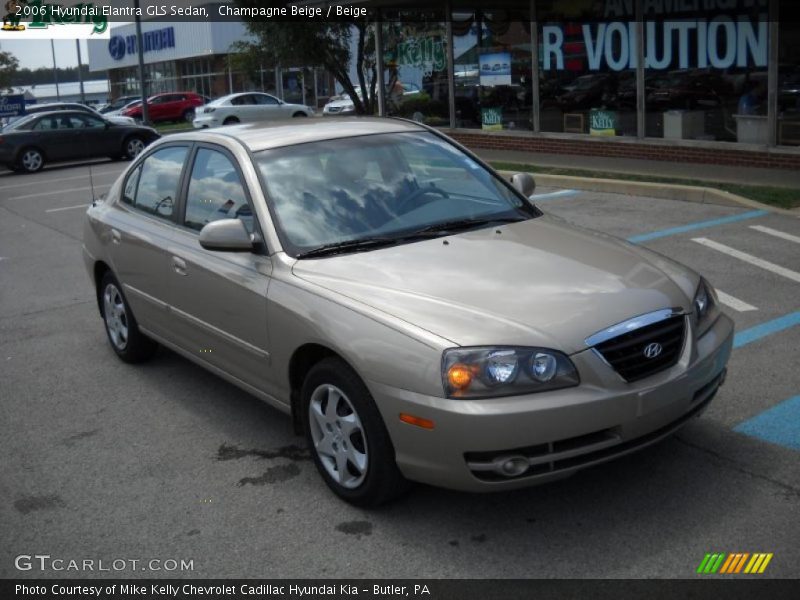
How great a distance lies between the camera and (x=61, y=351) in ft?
23.2

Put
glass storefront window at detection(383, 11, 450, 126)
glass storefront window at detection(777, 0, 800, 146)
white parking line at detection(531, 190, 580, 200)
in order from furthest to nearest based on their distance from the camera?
glass storefront window at detection(383, 11, 450, 126)
white parking line at detection(531, 190, 580, 200)
glass storefront window at detection(777, 0, 800, 146)

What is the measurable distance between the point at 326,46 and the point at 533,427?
19.2m

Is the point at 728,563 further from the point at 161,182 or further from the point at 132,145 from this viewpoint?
the point at 132,145

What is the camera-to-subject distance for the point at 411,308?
3.91m

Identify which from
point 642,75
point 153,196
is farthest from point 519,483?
point 642,75

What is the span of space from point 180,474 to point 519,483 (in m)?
1.89

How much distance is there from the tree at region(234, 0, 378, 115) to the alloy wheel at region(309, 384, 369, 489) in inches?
679

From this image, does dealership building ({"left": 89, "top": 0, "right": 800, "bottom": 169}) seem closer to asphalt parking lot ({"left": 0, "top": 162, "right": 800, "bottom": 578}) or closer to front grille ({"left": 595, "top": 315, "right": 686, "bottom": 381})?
asphalt parking lot ({"left": 0, "top": 162, "right": 800, "bottom": 578})

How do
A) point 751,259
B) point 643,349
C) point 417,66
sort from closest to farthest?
point 643,349
point 751,259
point 417,66

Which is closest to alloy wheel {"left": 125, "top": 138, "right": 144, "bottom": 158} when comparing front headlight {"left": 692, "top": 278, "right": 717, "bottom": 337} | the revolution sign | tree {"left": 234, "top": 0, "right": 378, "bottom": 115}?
tree {"left": 234, "top": 0, "right": 378, "bottom": 115}

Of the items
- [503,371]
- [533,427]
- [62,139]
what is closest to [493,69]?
[62,139]

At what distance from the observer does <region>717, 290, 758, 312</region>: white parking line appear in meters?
6.91

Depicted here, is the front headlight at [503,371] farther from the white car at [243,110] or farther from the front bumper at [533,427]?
the white car at [243,110]
